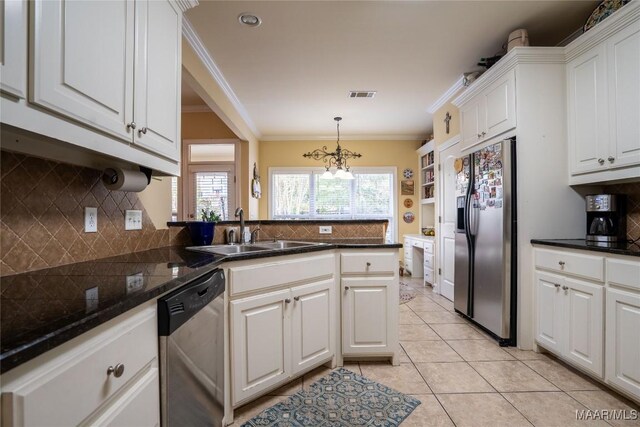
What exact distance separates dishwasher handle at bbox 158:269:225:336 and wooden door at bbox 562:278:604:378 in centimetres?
219

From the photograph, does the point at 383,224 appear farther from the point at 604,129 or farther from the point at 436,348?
the point at 604,129

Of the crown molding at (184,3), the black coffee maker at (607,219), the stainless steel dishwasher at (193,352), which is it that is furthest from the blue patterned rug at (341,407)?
the crown molding at (184,3)

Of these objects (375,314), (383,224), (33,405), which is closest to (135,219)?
(33,405)

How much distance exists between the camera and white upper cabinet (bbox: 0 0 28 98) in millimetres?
703

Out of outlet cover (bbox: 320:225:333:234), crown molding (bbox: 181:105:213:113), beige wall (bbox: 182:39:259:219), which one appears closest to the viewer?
outlet cover (bbox: 320:225:333:234)

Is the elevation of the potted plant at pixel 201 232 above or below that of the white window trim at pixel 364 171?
below

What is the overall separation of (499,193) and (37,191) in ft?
9.44

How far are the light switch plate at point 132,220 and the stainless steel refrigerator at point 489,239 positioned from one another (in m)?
2.62

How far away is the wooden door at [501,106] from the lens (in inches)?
96.6

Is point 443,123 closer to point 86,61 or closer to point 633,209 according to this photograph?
point 633,209

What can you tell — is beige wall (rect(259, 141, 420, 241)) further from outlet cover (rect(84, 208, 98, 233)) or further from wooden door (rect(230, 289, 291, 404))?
outlet cover (rect(84, 208, 98, 233))

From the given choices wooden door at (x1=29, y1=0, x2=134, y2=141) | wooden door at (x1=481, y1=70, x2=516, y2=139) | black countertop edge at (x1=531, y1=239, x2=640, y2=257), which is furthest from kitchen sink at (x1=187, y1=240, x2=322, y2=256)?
wooden door at (x1=481, y1=70, x2=516, y2=139)

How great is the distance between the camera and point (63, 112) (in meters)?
0.87

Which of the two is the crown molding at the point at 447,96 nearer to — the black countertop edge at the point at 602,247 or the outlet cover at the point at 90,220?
the black countertop edge at the point at 602,247
